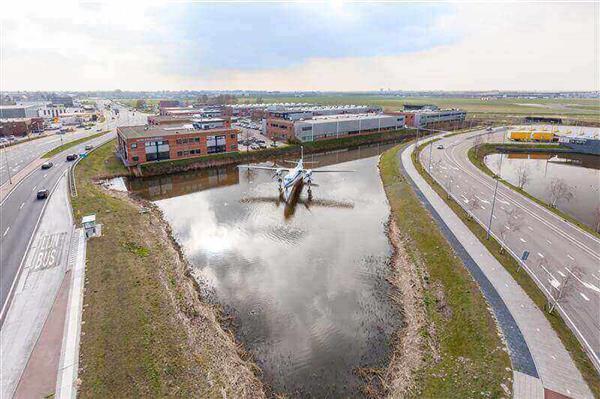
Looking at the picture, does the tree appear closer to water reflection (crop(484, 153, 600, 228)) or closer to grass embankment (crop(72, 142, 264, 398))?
water reflection (crop(484, 153, 600, 228))

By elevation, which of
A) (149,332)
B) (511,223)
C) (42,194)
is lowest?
(149,332)

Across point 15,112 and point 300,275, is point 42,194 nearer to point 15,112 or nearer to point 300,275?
point 300,275

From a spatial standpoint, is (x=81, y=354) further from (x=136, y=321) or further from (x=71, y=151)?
(x=71, y=151)

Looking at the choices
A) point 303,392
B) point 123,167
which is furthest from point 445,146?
point 303,392

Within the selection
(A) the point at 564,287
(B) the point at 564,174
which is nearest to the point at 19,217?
(A) the point at 564,287

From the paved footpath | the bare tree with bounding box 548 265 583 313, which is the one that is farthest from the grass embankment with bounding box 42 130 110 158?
the bare tree with bounding box 548 265 583 313

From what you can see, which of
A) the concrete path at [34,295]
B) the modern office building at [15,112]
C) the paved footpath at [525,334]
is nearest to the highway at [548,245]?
the paved footpath at [525,334]

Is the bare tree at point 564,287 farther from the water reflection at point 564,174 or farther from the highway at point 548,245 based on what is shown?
the water reflection at point 564,174
